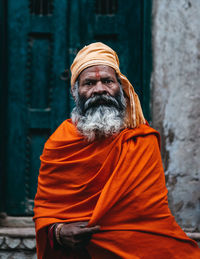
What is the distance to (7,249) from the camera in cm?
285

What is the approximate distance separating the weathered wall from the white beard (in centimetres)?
103

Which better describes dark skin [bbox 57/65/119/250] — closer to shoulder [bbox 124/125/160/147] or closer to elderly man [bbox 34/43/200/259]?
elderly man [bbox 34/43/200/259]

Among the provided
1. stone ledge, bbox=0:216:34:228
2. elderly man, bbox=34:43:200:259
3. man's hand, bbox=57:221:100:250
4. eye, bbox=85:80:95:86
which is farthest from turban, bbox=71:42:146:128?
stone ledge, bbox=0:216:34:228

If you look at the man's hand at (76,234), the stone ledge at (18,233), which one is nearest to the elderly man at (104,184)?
the man's hand at (76,234)

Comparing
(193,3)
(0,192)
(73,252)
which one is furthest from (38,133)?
(193,3)

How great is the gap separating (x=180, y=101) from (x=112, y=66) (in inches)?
43.6

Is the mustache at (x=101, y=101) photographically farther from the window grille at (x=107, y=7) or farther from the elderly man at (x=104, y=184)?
the window grille at (x=107, y=7)

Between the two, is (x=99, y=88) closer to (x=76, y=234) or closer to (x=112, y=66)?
(x=112, y=66)

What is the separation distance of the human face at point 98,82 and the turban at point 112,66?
A: 4 centimetres

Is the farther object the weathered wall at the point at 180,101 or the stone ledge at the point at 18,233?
the weathered wall at the point at 180,101

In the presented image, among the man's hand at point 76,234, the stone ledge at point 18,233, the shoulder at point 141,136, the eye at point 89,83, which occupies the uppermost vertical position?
the eye at point 89,83

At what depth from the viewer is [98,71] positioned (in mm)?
2104

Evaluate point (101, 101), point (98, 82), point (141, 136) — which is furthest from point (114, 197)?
point (98, 82)

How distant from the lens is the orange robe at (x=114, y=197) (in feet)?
5.93
